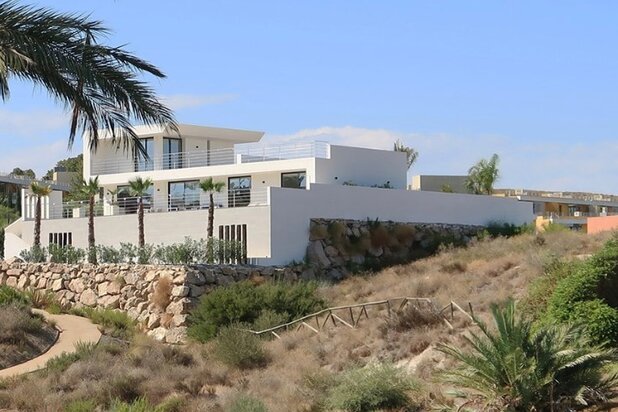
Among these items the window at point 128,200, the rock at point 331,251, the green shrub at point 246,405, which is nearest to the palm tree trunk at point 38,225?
the window at point 128,200

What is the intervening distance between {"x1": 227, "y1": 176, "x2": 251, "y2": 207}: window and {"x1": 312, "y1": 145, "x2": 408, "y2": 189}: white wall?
3.07m

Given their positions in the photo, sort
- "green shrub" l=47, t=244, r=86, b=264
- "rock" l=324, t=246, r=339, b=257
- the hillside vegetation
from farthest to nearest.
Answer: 1. "green shrub" l=47, t=244, r=86, b=264
2. "rock" l=324, t=246, r=339, b=257
3. the hillside vegetation

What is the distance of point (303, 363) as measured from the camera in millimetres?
23031

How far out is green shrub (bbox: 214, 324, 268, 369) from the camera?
2419cm

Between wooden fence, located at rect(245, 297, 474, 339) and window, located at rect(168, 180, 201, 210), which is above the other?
window, located at rect(168, 180, 201, 210)

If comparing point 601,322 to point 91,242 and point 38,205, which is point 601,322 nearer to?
point 91,242

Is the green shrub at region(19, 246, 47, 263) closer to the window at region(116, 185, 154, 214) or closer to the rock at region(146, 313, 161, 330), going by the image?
the window at region(116, 185, 154, 214)

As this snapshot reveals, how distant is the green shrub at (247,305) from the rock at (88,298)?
343 inches

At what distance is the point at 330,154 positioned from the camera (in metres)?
45.7

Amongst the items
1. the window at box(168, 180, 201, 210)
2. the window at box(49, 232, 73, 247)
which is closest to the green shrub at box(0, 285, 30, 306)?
the window at box(49, 232, 73, 247)

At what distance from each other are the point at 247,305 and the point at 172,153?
22036 mm

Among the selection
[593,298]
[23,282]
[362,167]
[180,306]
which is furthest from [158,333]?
[593,298]

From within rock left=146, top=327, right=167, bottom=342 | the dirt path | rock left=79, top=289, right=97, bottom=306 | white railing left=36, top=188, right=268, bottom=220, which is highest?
white railing left=36, top=188, right=268, bottom=220

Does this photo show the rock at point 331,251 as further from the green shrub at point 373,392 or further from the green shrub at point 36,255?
the green shrub at point 373,392
